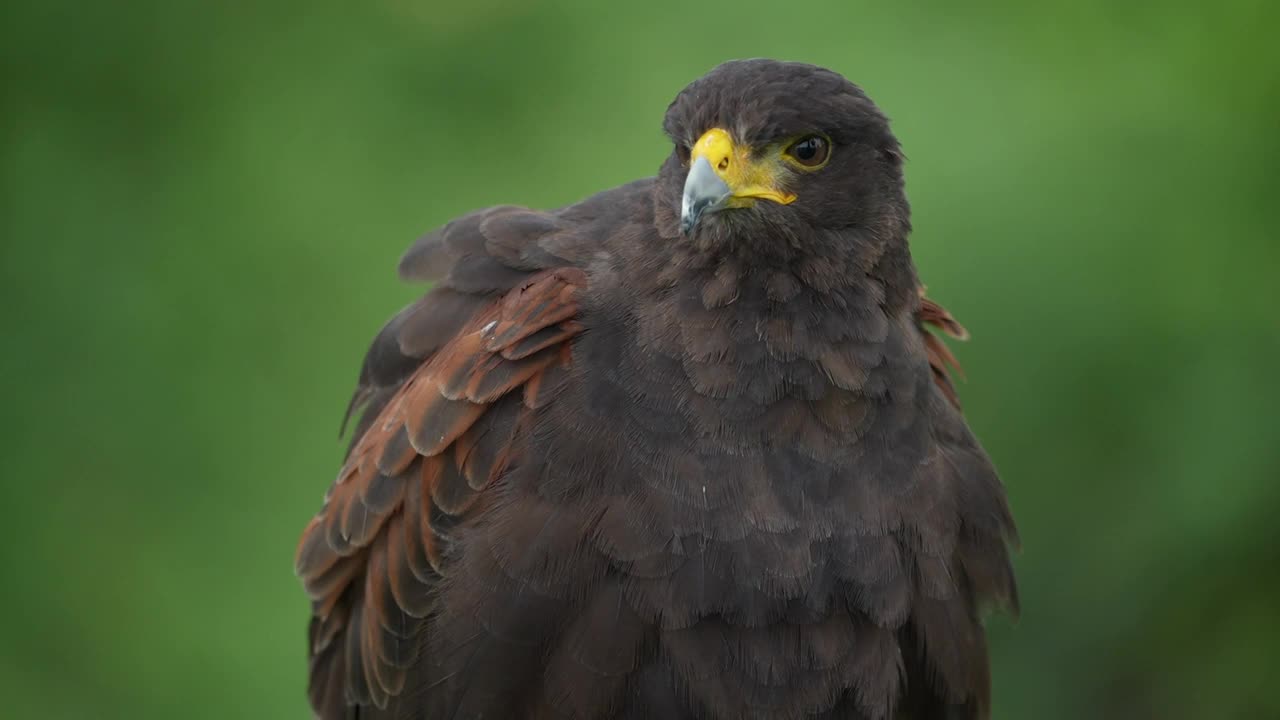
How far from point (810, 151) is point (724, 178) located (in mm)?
269

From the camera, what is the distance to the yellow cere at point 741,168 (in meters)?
3.64

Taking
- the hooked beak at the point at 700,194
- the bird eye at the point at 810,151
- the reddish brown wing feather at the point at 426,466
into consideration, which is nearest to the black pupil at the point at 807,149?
the bird eye at the point at 810,151

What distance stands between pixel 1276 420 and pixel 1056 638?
1232mm

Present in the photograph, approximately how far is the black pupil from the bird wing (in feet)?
2.30

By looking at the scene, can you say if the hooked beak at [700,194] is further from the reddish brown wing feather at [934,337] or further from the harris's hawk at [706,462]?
the reddish brown wing feather at [934,337]

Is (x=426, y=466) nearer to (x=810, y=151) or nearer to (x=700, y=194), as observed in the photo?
(x=700, y=194)

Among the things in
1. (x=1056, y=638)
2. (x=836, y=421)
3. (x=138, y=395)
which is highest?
(x=836, y=421)

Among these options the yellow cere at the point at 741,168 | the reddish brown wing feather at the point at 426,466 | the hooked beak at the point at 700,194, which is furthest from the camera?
the reddish brown wing feather at the point at 426,466

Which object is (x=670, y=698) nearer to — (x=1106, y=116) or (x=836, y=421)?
(x=836, y=421)

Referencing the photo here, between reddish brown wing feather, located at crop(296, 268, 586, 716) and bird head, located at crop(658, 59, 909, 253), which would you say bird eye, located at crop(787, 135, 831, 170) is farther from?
reddish brown wing feather, located at crop(296, 268, 586, 716)

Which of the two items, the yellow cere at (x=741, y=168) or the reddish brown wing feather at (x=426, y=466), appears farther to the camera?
the reddish brown wing feather at (x=426, y=466)

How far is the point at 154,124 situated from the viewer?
6883 millimetres

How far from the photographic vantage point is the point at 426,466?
3895mm

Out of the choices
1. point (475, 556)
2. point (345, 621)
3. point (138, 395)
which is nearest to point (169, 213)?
point (138, 395)
